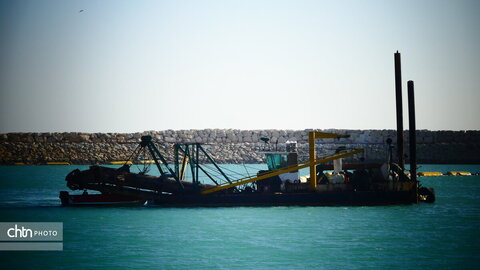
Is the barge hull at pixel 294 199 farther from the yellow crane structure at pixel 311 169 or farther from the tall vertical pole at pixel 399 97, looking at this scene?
the tall vertical pole at pixel 399 97

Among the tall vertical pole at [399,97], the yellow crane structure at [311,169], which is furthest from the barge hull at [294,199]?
Result: the tall vertical pole at [399,97]

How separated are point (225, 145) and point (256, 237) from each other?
118 meters

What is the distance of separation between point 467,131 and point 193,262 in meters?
127

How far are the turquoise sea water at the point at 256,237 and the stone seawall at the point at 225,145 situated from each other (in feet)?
311

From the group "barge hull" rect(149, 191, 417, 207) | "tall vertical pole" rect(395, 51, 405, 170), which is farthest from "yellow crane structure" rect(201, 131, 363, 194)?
"tall vertical pole" rect(395, 51, 405, 170)

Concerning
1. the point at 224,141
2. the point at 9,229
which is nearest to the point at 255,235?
the point at 9,229

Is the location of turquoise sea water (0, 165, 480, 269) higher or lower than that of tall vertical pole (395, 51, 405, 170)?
lower

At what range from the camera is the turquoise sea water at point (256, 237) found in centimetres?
3156

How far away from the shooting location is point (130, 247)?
115ft

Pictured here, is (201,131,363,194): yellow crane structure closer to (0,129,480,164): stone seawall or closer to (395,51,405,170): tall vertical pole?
(395,51,405,170): tall vertical pole

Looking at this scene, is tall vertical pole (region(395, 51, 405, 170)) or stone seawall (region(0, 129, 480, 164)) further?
stone seawall (region(0, 129, 480, 164))

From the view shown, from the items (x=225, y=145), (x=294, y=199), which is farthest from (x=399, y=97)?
(x=225, y=145)

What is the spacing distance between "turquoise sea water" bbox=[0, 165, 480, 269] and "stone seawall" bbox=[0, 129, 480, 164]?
311 ft

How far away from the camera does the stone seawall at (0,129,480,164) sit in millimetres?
147250
